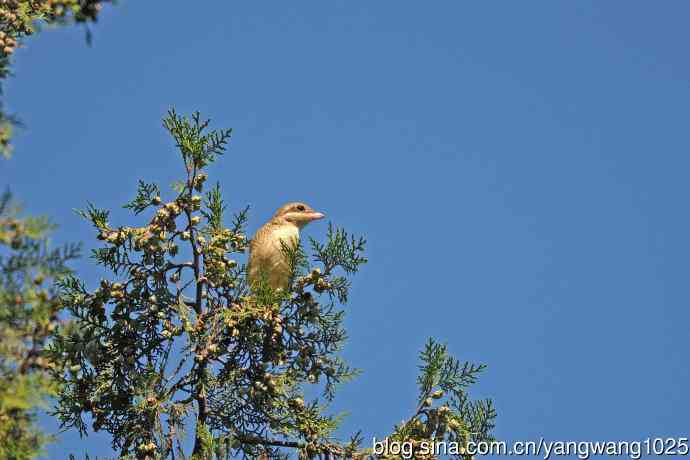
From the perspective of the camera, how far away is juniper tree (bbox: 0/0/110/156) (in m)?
5.28

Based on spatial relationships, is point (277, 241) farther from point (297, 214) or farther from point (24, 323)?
point (24, 323)

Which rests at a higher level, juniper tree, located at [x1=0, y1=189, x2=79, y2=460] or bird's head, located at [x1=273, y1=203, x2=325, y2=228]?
bird's head, located at [x1=273, y1=203, x2=325, y2=228]

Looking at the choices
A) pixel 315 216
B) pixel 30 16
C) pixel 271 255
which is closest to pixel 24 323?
pixel 30 16

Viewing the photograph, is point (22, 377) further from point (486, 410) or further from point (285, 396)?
point (486, 410)

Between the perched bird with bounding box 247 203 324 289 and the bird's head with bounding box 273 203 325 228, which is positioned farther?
the bird's head with bounding box 273 203 325 228

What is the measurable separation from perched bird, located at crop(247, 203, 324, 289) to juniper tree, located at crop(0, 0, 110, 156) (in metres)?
3.17

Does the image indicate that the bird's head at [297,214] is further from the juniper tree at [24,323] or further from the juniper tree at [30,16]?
the juniper tree at [24,323]

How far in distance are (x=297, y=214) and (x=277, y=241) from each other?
2.93 feet

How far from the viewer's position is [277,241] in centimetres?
959

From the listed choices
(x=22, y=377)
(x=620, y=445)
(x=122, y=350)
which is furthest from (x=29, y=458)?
(x=620, y=445)

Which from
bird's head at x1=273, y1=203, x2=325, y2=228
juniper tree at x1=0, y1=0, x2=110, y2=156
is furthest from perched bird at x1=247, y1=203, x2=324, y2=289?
juniper tree at x1=0, y1=0, x2=110, y2=156

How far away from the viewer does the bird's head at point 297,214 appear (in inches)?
408

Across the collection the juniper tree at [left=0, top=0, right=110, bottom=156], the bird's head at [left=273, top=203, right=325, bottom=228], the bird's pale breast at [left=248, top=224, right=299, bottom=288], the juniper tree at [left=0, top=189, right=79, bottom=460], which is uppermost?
the bird's head at [left=273, top=203, right=325, bottom=228]

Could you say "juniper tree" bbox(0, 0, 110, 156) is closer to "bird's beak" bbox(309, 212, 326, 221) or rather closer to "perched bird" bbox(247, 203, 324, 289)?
"perched bird" bbox(247, 203, 324, 289)
